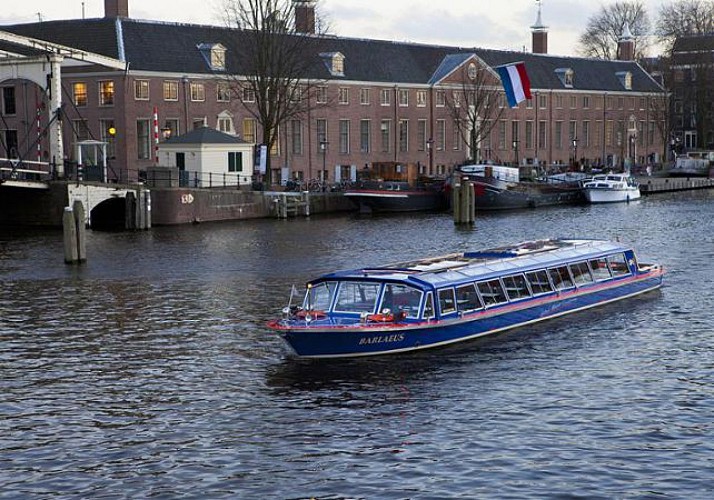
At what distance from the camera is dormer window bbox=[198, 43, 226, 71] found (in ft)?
321

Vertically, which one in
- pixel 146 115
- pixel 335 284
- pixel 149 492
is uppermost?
pixel 146 115

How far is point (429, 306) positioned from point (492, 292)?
3747mm

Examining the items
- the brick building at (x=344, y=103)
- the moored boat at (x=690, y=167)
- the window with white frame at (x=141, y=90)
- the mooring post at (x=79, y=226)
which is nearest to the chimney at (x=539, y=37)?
the brick building at (x=344, y=103)

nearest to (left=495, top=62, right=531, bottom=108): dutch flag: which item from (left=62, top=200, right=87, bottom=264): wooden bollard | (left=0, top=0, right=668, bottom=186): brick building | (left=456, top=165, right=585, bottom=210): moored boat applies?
(left=456, top=165, right=585, bottom=210): moored boat

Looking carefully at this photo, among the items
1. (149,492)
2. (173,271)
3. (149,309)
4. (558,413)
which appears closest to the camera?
(149,492)

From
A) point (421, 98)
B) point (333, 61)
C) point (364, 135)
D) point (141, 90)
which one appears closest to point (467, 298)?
point (141, 90)

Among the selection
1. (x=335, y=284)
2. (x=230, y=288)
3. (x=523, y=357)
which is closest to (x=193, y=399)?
(x=335, y=284)

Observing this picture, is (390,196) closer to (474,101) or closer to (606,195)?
(606,195)

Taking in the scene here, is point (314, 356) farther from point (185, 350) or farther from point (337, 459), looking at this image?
point (337, 459)

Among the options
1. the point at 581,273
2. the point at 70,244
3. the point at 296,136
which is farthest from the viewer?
the point at 296,136

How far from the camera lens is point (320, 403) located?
28.9 metres

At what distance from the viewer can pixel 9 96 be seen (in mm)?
93312

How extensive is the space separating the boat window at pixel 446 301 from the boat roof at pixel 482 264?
30cm

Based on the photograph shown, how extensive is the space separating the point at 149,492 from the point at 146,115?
72.0 meters
